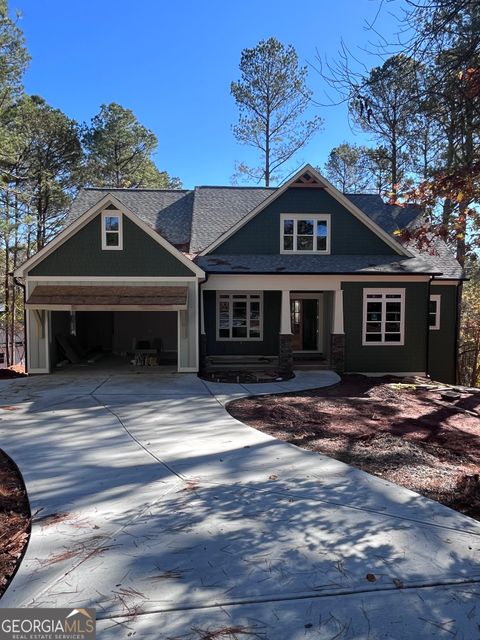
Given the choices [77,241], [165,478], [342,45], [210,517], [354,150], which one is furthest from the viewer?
[354,150]

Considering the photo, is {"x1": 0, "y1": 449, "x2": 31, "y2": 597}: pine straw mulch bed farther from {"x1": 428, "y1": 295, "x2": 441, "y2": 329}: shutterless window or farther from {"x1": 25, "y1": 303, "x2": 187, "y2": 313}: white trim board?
{"x1": 428, "y1": 295, "x2": 441, "y2": 329}: shutterless window

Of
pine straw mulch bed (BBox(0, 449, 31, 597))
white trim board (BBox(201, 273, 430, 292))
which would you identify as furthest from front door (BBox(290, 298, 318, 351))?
pine straw mulch bed (BBox(0, 449, 31, 597))

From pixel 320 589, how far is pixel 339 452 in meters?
3.09

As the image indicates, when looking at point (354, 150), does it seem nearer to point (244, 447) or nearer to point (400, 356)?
point (400, 356)

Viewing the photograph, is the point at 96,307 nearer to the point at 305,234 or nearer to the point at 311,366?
the point at 311,366

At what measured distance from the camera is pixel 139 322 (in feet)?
58.2

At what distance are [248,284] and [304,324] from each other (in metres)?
3.76

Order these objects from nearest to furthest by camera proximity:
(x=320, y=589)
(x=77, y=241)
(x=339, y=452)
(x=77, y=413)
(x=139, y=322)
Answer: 1. (x=320, y=589)
2. (x=339, y=452)
3. (x=77, y=413)
4. (x=77, y=241)
5. (x=139, y=322)

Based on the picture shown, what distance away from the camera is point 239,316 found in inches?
629

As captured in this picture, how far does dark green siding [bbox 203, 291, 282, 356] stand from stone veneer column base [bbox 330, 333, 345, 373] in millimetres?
2712

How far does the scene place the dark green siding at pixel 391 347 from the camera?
1391 centimetres

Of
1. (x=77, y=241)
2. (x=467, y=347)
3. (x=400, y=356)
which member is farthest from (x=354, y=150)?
(x=77, y=241)

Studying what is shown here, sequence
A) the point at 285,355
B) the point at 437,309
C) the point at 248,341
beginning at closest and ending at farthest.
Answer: the point at 285,355, the point at 248,341, the point at 437,309

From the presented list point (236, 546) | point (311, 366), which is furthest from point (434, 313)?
point (236, 546)
